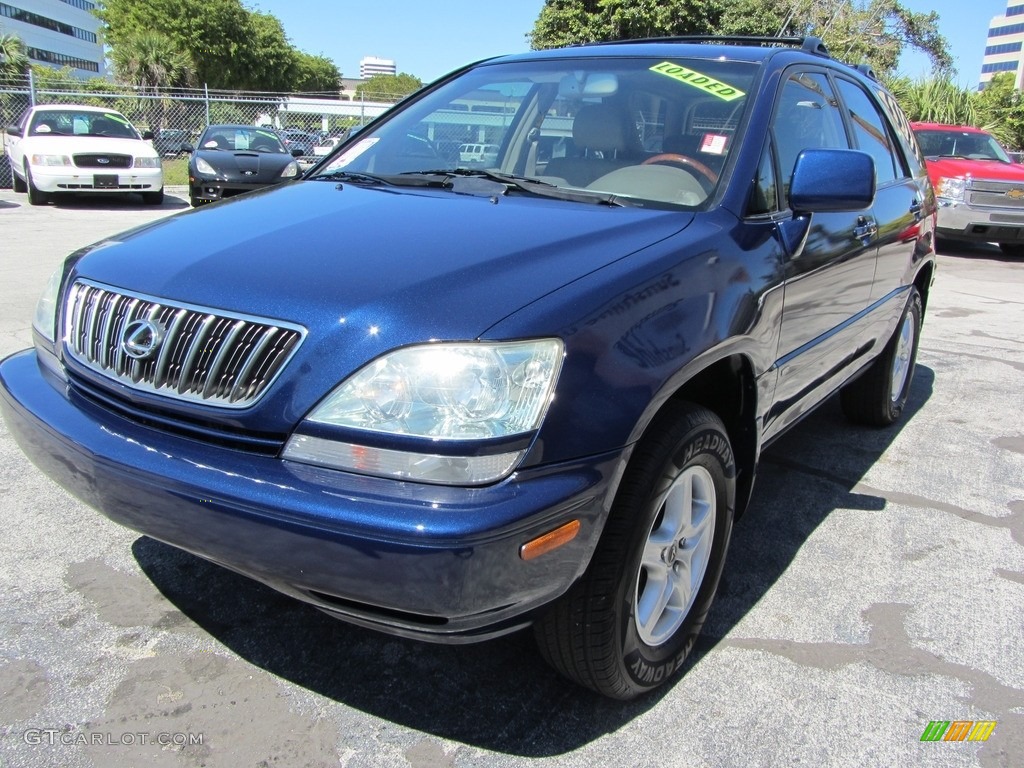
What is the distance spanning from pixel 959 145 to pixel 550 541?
13.7 m

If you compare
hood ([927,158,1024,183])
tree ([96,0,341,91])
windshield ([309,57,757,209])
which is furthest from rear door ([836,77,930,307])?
tree ([96,0,341,91])

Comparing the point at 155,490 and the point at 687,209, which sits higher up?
the point at 687,209

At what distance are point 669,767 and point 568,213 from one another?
1473 millimetres

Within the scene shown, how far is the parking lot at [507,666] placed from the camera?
2.11 meters

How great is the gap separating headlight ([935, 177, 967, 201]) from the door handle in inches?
372

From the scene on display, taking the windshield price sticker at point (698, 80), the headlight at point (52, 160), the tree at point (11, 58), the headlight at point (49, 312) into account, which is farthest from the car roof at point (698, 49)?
the tree at point (11, 58)

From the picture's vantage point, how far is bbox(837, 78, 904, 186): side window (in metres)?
3.71

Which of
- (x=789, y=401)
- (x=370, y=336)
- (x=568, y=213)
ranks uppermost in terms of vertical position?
(x=568, y=213)

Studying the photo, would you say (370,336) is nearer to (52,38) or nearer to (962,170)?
(962,170)

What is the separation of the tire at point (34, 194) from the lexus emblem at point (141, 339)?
12.4m

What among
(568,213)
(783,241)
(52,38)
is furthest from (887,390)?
(52,38)

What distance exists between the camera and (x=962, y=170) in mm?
11766

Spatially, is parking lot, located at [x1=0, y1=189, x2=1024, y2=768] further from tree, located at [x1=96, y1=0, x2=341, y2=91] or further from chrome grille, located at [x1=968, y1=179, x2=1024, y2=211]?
tree, located at [x1=96, y1=0, x2=341, y2=91]

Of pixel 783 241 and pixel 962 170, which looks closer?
pixel 783 241
